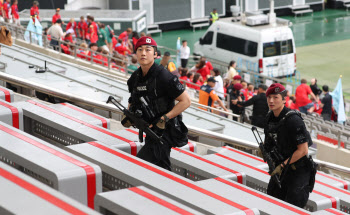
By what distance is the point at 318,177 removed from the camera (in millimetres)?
8656

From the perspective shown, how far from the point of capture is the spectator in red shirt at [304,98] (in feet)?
55.5

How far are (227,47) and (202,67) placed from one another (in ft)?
13.0

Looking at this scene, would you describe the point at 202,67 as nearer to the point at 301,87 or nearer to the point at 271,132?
the point at 301,87

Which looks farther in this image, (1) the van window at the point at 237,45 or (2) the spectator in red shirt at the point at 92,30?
(1) the van window at the point at 237,45

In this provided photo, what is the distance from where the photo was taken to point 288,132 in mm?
6188

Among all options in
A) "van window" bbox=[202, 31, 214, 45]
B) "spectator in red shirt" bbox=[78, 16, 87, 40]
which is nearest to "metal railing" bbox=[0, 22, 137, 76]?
"spectator in red shirt" bbox=[78, 16, 87, 40]

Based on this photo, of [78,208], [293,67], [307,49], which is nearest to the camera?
[78,208]

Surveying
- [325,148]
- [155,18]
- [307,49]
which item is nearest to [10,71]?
[325,148]

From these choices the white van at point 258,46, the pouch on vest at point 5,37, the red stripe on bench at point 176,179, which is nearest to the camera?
the red stripe on bench at point 176,179

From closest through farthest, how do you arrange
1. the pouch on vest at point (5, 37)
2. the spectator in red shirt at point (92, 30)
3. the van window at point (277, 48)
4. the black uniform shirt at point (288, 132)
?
the black uniform shirt at point (288, 132)
the pouch on vest at point (5, 37)
the spectator in red shirt at point (92, 30)
the van window at point (277, 48)

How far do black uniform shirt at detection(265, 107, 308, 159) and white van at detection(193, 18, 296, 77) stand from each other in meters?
15.3

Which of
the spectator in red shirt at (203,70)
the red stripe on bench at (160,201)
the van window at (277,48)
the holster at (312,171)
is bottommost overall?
the spectator in red shirt at (203,70)

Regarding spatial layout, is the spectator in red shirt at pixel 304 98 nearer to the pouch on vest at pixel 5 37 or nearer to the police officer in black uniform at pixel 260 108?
the police officer in black uniform at pixel 260 108

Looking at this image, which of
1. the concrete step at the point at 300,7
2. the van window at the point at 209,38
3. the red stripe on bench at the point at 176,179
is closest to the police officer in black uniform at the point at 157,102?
the red stripe on bench at the point at 176,179
